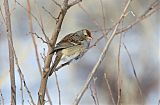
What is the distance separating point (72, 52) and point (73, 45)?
0.19 ft

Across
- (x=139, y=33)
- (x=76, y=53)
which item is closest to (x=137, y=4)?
(x=139, y=33)

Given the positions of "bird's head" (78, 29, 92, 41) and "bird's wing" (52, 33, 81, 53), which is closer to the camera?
"bird's wing" (52, 33, 81, 53)

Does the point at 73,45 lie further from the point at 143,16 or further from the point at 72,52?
the point at 143,16

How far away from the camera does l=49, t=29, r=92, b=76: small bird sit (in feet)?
6.43

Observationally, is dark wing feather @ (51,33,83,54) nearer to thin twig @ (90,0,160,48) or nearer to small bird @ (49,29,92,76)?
small bird @ (49,29,92,76)

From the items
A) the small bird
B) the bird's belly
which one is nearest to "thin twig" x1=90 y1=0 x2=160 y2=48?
the small bird

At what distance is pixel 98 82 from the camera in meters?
4.75

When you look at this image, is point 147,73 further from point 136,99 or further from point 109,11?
point 109,11

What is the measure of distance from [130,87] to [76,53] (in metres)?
2.62

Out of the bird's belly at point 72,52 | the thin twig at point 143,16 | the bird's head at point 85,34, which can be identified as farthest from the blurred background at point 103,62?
the thin twig at point 143,16

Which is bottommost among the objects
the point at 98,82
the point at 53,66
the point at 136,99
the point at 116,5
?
the point at 136,99

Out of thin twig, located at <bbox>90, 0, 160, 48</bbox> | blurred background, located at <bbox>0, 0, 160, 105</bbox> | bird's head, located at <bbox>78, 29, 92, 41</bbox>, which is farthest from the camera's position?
blurred background, located at <bbox>0, 0, 160, 105</bbox>

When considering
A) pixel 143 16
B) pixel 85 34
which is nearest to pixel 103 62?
pixel 85 34

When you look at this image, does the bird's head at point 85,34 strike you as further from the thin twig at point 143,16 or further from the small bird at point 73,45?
the thin twig at point 143,16
